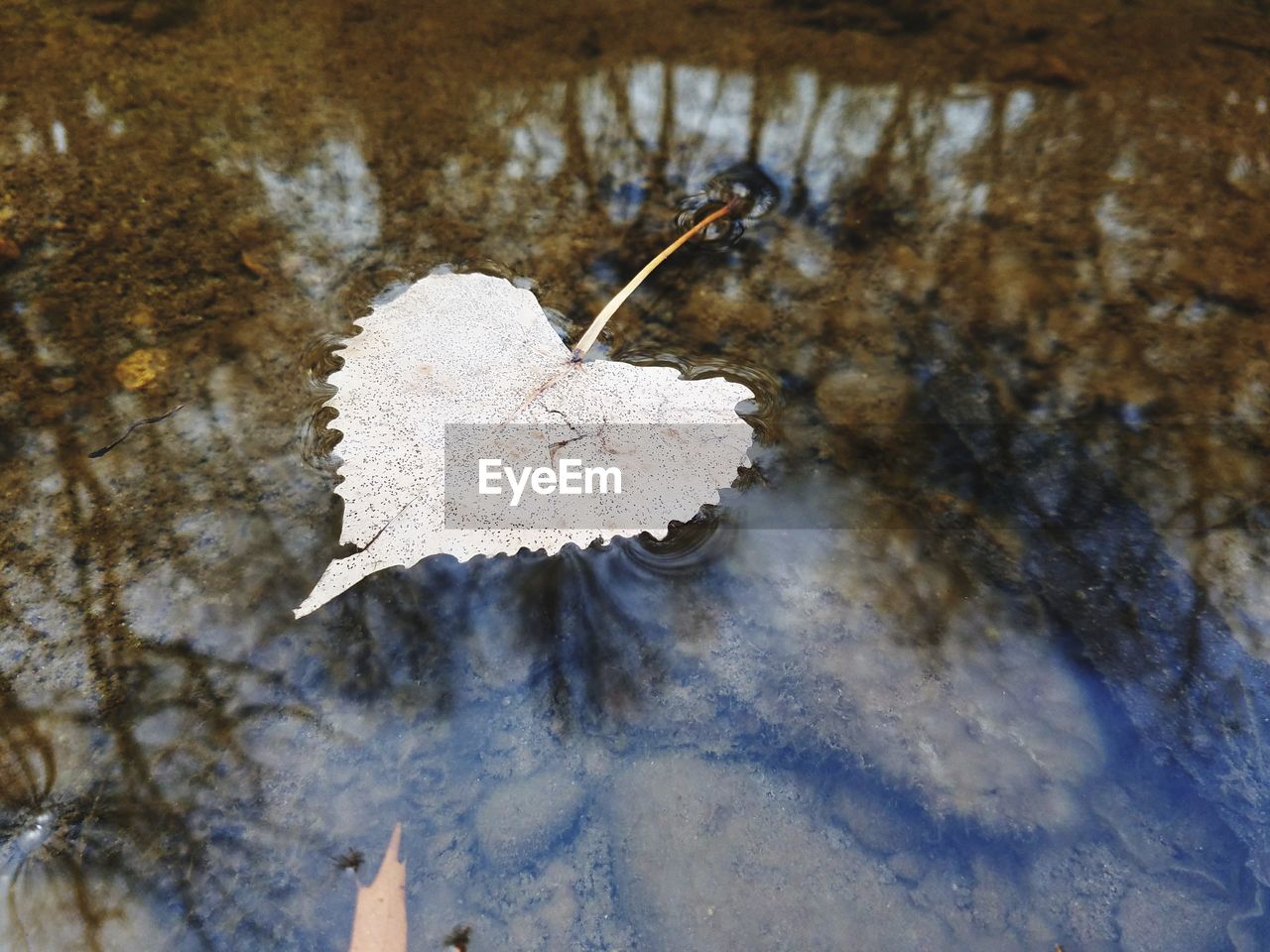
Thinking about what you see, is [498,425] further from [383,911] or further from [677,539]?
[383,911]

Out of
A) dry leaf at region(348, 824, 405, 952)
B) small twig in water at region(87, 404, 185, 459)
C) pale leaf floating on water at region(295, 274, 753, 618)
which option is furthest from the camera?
small twig in water at region(87, 404, 185, 459)

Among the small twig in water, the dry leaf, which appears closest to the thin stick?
the small twig in water

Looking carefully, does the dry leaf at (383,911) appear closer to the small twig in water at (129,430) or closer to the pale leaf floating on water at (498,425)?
the pale leaf floating on water at (498,425)

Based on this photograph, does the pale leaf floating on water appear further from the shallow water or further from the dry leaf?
the dry leaf

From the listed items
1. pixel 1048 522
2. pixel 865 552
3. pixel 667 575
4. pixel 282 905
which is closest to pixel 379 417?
pixel 667 575

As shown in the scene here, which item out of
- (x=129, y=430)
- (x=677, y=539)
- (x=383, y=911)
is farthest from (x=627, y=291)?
(x=383, y=911)

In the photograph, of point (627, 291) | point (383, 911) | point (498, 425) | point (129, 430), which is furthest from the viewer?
point (627, 291)

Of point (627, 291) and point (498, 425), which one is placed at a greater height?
point (627, 291)
